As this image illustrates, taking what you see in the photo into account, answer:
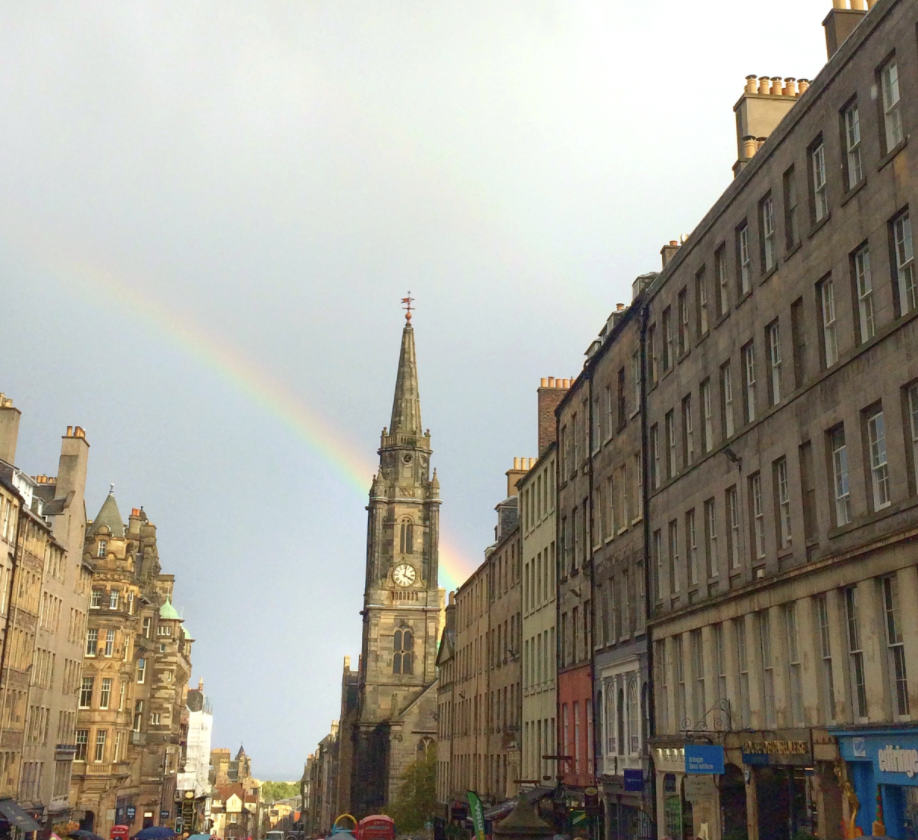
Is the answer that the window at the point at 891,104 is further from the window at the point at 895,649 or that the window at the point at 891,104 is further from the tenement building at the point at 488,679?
the tenement building at the point at 488,679

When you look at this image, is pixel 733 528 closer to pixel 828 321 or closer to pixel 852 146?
pixel 828 321

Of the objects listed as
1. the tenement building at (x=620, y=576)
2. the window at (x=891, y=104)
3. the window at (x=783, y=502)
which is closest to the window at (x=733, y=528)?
the window at (x=783, y=502)

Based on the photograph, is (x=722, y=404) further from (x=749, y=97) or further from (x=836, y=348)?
(x=749, y=97)

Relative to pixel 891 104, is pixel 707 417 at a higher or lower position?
lower

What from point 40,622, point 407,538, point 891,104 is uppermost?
point 407,538

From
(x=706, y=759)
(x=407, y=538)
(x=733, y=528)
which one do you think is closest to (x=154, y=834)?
(x=706, y=759)

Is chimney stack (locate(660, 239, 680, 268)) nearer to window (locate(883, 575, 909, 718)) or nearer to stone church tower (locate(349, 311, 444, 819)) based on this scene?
window (locate(883, 575, 909, 718))

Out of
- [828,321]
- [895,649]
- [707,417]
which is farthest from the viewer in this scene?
[707,417]

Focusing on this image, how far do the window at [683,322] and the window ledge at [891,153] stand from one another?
39.8 ft

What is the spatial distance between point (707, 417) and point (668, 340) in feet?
15.1

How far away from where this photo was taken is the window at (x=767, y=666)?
26219 millimetres

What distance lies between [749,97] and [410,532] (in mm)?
107754

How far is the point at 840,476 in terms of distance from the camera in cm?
2334

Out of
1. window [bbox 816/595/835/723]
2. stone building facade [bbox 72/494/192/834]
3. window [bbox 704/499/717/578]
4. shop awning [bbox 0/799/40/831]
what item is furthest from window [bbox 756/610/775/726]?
stone building facade [bbox 72/494/192/834]
